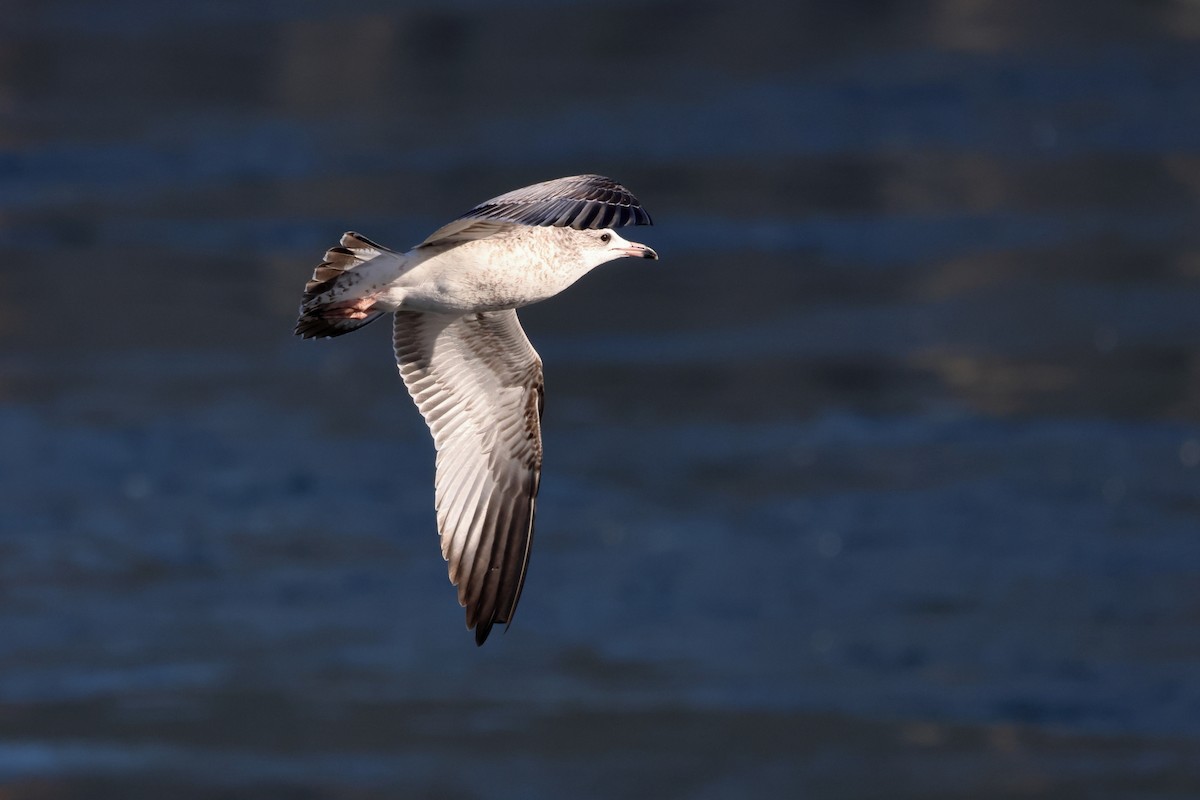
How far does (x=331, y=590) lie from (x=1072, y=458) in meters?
9.19

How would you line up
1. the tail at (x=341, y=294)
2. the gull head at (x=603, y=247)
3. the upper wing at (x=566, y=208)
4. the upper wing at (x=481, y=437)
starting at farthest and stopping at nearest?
1. the upper wing at (x=481, y=437)
2. the gull head at (x=603, y=247)
3. the tail at (x=341, y=294)
4. the upper wing at (x=566, y=208)

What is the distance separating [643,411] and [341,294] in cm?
1839

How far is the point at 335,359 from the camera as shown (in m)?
29.7

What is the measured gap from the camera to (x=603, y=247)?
991 cm

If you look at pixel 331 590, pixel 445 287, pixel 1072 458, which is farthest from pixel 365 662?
pixel 445 287

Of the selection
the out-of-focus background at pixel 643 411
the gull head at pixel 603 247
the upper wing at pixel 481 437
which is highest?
the out-of-focus background at pixel 643 411

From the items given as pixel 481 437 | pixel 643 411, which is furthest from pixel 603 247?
pixel 643 411

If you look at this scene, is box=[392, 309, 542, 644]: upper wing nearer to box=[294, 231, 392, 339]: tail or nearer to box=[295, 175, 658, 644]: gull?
box=[295, 175, 658, 644]: gull

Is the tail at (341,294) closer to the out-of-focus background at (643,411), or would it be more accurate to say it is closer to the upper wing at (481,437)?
the upper wing at (481,437)

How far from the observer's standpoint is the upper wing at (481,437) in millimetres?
10648

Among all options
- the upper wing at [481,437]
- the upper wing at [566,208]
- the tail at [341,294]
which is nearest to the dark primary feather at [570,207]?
the upper wing at [566,208]

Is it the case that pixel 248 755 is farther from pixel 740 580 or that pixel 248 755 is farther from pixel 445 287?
pixel 445 287

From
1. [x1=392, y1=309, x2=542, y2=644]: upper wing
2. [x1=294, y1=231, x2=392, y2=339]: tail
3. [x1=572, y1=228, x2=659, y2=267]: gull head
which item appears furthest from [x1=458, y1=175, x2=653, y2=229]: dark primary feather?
[x1=392, y1=309, x2=542, y2=644]: upper wing

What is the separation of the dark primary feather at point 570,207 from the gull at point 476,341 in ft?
0.07
